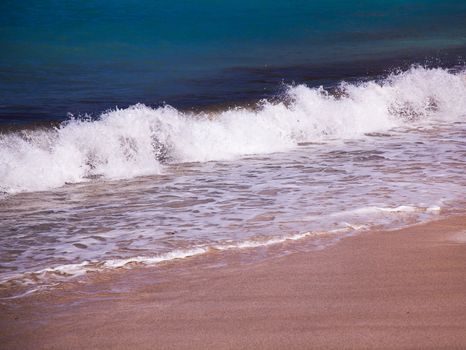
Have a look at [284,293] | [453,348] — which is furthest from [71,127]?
[453,348]

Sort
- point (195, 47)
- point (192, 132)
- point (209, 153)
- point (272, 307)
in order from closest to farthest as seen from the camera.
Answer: point (272, 307), point (209, 153), point (192, 132), point (195, 47)

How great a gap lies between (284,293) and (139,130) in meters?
6.26

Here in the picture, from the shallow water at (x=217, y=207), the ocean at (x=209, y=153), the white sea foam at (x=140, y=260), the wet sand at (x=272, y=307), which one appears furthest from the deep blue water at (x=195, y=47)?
the wet sand at (x=272, y=307)

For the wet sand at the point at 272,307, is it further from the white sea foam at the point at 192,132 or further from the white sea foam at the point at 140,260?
the white sea foam at the point at 192,132

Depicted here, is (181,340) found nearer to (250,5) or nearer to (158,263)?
(158,263)

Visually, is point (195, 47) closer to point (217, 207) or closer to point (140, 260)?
point (217, 207)

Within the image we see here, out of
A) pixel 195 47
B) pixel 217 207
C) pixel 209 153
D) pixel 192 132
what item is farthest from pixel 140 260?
pixel 195 47

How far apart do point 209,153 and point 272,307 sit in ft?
19.0

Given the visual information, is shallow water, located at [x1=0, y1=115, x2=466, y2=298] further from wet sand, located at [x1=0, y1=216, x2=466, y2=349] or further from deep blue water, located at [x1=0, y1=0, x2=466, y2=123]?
deep blue water, located at [x1=0, y1=0, x2=466, y2=123]

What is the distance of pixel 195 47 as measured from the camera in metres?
27.3

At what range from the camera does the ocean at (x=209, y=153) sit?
5441 mm

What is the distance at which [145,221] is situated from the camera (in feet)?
19.5

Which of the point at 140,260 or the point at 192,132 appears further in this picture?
the point at 192,132

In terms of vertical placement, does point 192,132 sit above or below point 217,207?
above
